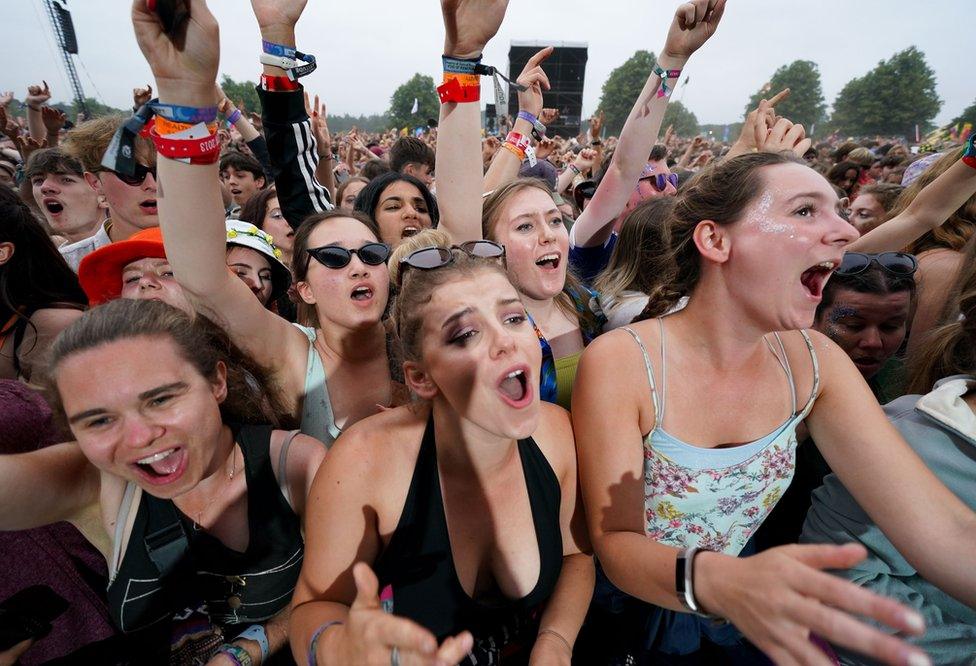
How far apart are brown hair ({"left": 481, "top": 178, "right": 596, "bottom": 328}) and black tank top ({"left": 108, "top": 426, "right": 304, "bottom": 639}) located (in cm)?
Result: 172

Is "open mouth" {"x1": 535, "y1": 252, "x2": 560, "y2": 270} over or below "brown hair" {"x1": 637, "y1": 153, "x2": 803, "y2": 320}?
below

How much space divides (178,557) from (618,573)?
1535 mm

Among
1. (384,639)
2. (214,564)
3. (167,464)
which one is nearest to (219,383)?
(167,464)

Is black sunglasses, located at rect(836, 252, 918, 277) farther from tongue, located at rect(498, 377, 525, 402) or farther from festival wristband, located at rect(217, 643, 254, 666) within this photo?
festival wristband, located at rect(217, 643, 254, 666)

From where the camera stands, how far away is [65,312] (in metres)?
2.58

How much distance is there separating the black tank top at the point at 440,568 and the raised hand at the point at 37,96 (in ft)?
28.8

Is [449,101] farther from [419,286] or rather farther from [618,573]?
[618,573]

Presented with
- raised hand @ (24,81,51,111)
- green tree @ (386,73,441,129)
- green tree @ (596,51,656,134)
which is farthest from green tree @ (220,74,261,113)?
raised hand @ (24,81,51,111)

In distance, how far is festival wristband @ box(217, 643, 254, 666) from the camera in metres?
1.74

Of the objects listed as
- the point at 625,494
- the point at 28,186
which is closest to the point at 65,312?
the point at 625,494

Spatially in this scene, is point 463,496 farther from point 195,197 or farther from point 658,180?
point 658,180

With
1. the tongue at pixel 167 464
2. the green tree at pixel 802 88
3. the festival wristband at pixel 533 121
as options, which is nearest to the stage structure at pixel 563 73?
the festival wristband at pixel 533 121

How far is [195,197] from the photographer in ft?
4.93

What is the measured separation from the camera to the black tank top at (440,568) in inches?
62.7
